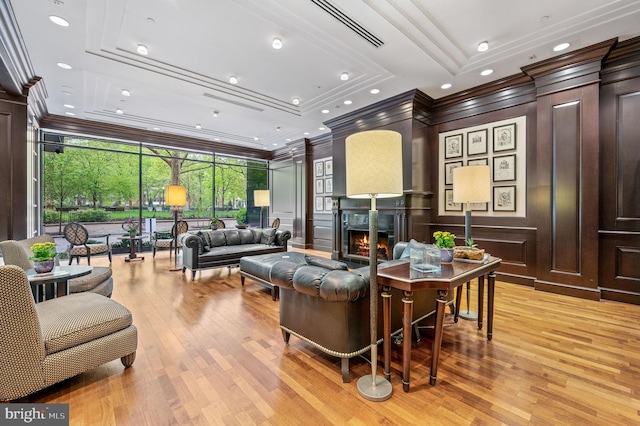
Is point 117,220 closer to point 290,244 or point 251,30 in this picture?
point 290,244

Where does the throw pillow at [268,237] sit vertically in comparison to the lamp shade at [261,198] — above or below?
below

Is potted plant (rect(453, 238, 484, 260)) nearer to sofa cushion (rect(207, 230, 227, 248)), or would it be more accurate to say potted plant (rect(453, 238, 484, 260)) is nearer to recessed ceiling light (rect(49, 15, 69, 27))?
sofa cushion (rect(207, 230, 227, 248))

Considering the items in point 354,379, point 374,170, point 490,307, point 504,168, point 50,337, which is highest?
point 504,168

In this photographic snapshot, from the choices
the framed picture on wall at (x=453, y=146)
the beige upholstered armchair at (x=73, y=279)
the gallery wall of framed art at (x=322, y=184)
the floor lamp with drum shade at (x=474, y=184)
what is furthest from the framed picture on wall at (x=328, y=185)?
the beige upholstered armchair at (x=73, y=279)

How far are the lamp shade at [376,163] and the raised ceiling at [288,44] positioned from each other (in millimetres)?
2053

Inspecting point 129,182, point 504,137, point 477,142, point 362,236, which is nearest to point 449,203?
point 477,142

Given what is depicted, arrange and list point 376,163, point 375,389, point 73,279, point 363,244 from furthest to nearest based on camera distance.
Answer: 1. point 363,244
2. point 73,279
3. point 375,389
4. point 376,163

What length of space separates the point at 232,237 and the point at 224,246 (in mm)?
267

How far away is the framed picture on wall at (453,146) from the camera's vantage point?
5.09 meters

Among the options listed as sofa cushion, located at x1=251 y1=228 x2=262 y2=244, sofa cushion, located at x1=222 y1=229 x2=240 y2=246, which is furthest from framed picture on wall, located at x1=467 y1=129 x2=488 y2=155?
sofa cushion, located at x1=222 y1=229 x2=240 y2=246

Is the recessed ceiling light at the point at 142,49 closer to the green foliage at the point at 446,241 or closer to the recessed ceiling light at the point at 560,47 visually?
the green foliage at the point at 446,241

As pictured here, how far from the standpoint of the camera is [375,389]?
72.5 inches

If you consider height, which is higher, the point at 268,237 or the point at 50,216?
the point at 50,216

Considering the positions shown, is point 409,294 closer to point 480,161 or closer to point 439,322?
point 439,322
